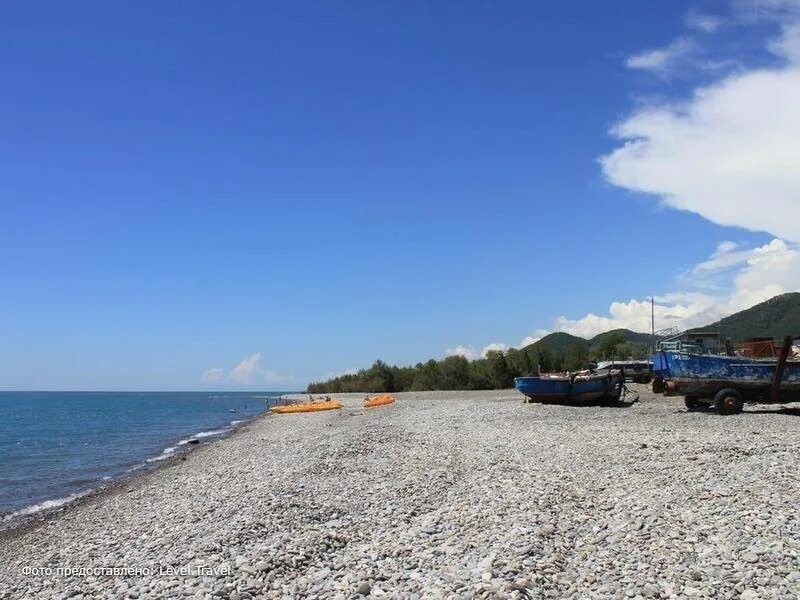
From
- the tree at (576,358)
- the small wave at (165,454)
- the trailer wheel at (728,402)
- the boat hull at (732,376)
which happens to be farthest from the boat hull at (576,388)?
the tree at (576,358)

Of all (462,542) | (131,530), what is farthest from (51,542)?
(462,542)

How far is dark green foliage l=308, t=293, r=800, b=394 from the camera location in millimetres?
91312

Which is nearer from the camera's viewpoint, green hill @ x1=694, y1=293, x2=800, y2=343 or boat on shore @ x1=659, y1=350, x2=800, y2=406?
boat on shore @ x1=659, y1=350, x2=800, y2=406

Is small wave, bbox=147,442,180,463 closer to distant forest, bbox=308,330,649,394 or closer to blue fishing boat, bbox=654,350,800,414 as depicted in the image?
blue fishing boat, bbox=654,350,800,414

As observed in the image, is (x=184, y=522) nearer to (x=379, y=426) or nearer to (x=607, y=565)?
(x=607, y=565)

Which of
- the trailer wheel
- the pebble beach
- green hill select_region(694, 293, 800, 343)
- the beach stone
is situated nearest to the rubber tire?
the trailer wheel

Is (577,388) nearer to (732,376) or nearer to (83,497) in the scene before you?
(732,376)

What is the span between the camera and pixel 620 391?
121 ft

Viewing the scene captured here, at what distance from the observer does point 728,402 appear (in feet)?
84.6

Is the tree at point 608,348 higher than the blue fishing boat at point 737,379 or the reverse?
higher

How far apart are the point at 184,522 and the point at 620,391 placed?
2913 centimetres

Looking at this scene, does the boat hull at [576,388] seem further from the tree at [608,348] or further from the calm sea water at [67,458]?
the tree at [608,348]

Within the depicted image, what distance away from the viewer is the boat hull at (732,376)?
26.0 meters

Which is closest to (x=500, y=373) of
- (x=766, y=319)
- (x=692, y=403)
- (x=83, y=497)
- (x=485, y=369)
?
(x=485, y=369)
